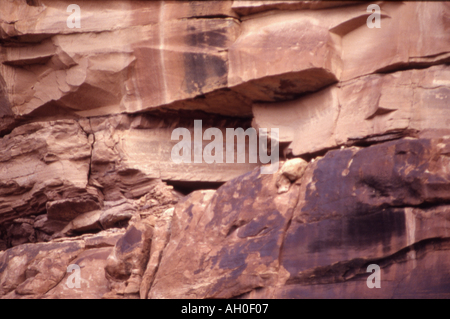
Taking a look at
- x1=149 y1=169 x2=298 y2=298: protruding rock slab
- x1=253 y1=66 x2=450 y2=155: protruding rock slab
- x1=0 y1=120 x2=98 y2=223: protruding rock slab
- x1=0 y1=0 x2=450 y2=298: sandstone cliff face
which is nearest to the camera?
x1=0 y1=0 x2=450 y2=298: sandstone cliff face

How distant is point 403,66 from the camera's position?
25.1ft

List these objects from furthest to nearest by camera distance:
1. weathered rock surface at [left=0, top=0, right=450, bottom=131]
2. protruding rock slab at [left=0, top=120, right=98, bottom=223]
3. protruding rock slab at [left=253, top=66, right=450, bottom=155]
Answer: protruding rock slab at [left=0, top=120, right=98, bottom=223]
weathered rock surface at [left=0, top=0, right=450, bottom=131]
protruding rock slab at [left=253, top=66, right=450, bottom=155]

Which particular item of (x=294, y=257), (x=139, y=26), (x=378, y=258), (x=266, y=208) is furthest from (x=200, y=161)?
(x=378, y=258)

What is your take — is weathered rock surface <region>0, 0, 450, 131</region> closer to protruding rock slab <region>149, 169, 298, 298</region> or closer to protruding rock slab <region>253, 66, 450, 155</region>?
protruding rock slab <region>253, 66, 450, 155</region>

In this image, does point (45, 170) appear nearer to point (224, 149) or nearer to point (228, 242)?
point (224, 149)

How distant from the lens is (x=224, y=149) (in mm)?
9500

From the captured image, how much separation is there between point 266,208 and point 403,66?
9.63 feet

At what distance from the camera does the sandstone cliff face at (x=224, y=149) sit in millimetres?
5891

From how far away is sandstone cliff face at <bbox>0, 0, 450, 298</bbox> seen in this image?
5.89 m

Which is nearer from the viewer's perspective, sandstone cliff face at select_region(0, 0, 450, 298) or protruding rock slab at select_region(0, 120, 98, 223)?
sandstone cliff face at select_region(0, 0, 450, 298)

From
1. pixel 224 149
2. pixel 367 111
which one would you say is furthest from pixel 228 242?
pixel 224 149

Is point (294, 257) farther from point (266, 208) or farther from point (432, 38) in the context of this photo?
point (432, 38)

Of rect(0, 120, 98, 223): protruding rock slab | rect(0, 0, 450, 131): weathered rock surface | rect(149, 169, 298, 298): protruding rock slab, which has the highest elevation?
rect(0, 0, 450, 131): weathered rock surface

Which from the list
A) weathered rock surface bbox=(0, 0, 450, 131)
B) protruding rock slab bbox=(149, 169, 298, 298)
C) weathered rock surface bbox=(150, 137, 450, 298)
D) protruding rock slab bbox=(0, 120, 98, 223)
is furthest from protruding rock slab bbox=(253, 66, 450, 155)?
protruding rock slab bbox=(0, 120, 98, 223)
